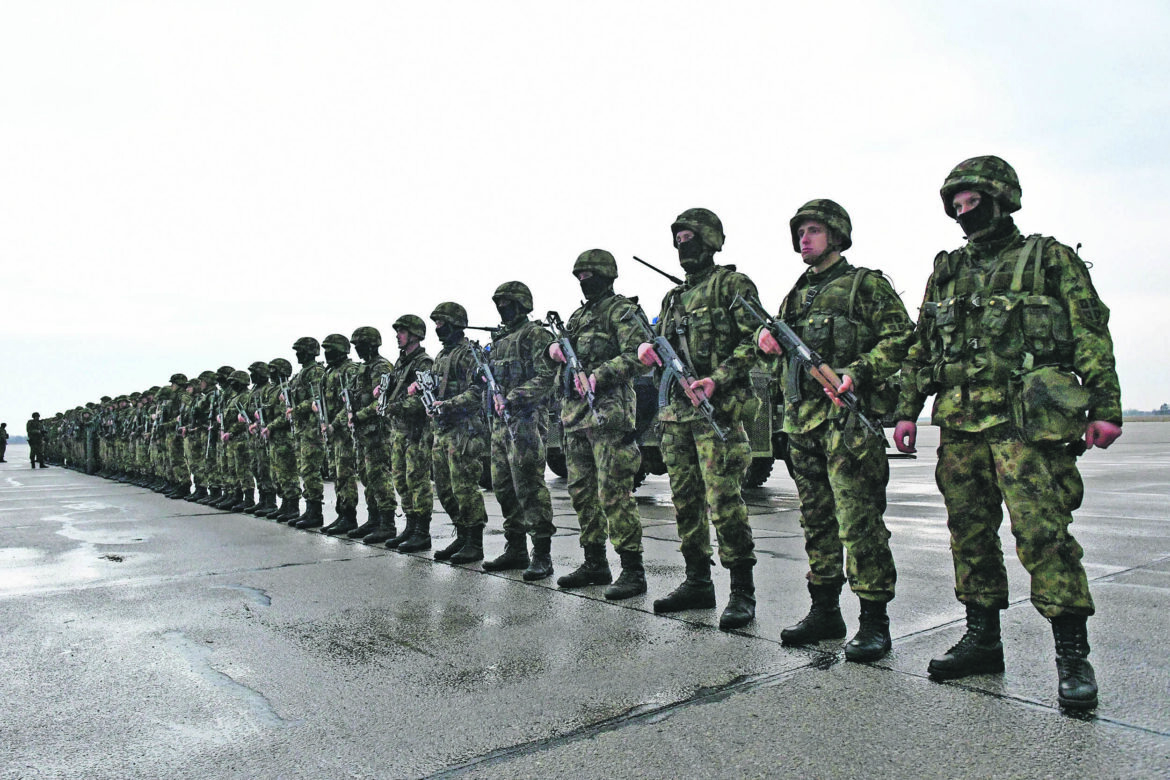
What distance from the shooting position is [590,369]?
204 inches

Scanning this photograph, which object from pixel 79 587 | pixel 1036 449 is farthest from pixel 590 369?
pixel 79 587

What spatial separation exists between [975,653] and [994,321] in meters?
1.26

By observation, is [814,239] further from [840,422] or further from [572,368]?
[572,368]

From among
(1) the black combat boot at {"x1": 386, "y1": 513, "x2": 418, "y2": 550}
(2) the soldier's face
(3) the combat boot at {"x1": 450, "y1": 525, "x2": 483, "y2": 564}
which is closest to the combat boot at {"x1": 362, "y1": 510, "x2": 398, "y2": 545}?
(1) the black combat boot at {"x1": 386, "y1": 513, "x2": 418, "y2": 550}

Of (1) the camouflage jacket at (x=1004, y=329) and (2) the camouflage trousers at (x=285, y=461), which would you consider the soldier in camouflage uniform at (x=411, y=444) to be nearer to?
(2) the camouflage trousers at (x=285, y=461)

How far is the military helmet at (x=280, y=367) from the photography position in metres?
10.8

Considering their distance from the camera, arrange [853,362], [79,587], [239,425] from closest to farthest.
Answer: [853,362] → [79,587] → [239,425]

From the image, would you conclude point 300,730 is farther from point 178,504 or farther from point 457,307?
point 178,504

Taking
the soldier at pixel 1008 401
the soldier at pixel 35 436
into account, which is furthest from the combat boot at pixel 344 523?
the soldier at pixel 35 436

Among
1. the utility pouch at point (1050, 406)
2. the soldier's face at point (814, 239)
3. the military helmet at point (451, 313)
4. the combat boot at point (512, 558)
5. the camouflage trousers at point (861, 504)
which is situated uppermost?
the military helmet at point (451, 313)

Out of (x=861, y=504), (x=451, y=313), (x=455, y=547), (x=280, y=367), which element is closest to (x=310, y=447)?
(x=280, y=367)

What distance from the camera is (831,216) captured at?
3.79 metres

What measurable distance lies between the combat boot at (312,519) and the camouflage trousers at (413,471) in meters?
2.08

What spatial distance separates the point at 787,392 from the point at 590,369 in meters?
1.67
